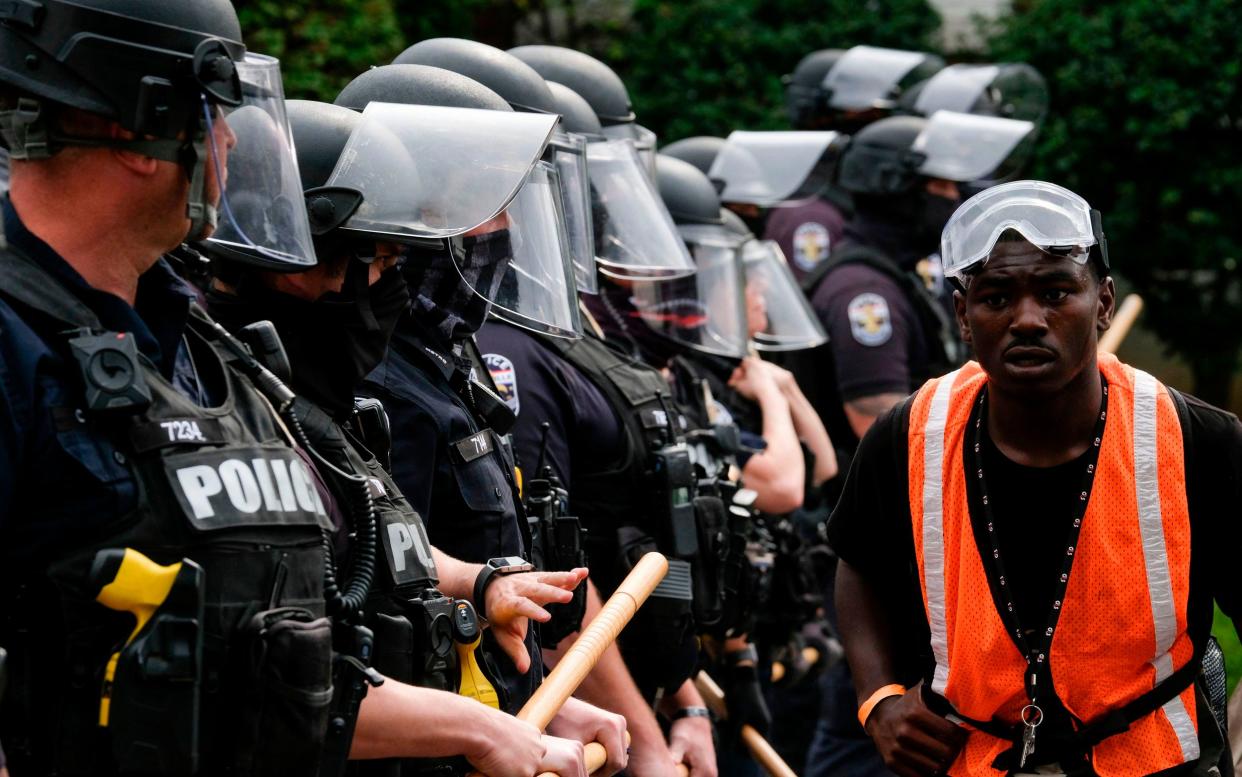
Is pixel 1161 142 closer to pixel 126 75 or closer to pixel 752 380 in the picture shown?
pixel 752 380

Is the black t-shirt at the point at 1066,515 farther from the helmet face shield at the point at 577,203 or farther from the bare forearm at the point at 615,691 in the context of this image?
the helmet face shield at the point at 577,203

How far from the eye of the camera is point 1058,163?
1182cm

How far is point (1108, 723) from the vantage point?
3064 mm

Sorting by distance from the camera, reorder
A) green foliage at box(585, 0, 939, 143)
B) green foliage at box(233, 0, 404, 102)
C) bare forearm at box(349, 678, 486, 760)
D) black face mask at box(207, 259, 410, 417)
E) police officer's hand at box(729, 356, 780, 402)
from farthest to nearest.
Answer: green foliage at box(585, 0, 939, 143) < green foliage at box(233, 0, 404, 102) < police officer's hand at box(729, 356, 780, 402) < black face mask at box(207, 259, 410, 417) < bare forearm at box(349, 678, 486, 760)

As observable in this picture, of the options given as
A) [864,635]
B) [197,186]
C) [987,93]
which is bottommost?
[987,93]

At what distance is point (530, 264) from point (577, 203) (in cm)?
49

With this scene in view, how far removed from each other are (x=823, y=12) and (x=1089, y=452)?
32.5 feet

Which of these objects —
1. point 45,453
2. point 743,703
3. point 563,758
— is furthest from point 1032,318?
point 743,703

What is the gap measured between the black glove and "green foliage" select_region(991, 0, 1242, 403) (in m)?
7.40

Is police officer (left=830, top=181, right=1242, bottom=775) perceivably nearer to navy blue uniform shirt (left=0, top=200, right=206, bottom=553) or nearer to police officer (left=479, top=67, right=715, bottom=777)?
police officer (left=479, top=67, right=715, bottom=777)

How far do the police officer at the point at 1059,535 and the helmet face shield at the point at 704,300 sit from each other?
1758 mm

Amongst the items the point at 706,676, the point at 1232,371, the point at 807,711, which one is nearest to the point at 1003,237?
the point at 706,676

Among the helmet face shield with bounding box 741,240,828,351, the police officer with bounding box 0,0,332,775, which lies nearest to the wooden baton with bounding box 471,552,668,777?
the police officer with bounding box 0,0,332,775

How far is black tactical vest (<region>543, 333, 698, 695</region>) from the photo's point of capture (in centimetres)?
418
